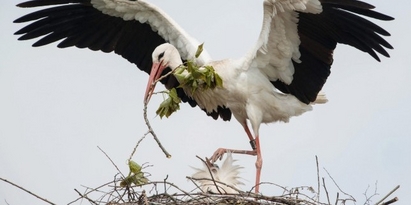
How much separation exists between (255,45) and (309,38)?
1.60ft

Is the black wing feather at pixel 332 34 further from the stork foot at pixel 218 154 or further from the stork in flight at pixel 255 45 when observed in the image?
the stork foot at pixel 218 154

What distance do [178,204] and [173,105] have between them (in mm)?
1167

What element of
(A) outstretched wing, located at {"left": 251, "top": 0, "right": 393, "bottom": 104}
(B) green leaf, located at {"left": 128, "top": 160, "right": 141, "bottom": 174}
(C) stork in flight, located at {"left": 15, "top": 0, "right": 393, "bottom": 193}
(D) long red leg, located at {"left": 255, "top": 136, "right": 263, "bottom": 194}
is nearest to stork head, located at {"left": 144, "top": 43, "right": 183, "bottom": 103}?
(C) stork in flight, located at {"left": 15, "top": 0, "right": 393, "bottom": 193}

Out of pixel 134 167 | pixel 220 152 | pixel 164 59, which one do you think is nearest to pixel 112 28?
pixel 164 59

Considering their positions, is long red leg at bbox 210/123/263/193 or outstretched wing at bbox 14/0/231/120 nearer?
long red leg at bbox 210/123/263/193

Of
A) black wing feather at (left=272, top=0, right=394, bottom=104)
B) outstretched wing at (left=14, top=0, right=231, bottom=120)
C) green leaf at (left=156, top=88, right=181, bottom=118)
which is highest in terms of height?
outstretched wing at (left=14, top=0, right=231, bottom=120)

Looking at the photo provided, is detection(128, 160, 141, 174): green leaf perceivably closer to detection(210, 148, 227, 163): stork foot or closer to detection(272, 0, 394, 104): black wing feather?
detection(210, 148, 227, 163): stork foot

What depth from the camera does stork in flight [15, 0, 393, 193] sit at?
34.6 ft

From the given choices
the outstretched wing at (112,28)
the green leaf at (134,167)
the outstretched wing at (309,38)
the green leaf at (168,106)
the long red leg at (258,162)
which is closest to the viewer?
the green leaf at (134,167)

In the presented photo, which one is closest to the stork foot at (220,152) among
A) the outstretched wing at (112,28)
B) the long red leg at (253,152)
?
the long red leg at (253,152)

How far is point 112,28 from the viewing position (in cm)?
1209

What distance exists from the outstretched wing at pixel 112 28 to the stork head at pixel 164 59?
357 millimetres

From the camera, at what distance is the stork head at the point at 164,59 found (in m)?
11.1

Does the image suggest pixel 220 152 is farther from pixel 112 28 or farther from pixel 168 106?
pixel 112 28
